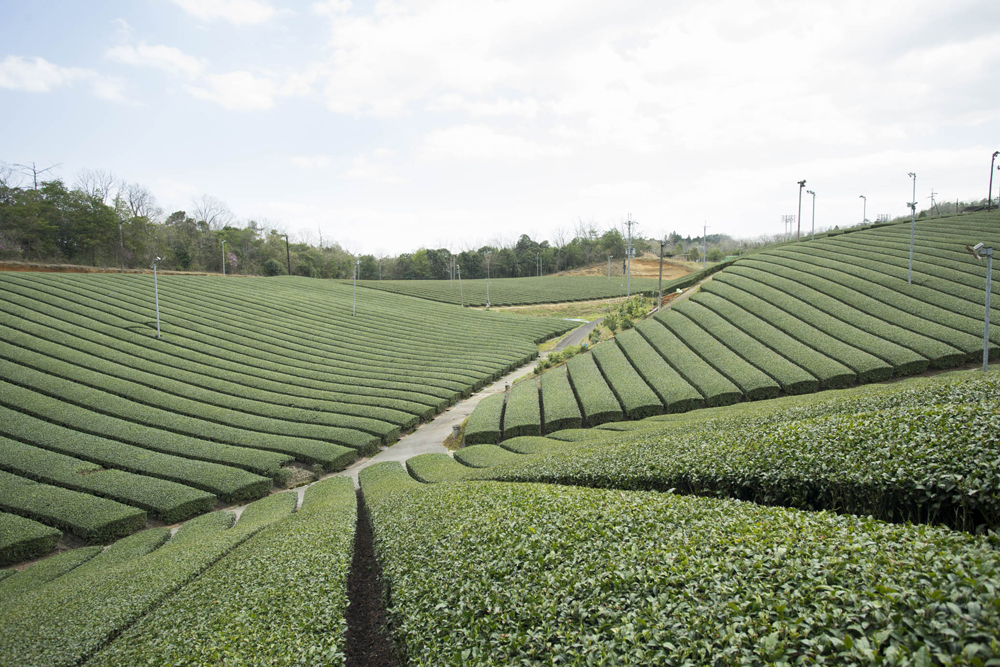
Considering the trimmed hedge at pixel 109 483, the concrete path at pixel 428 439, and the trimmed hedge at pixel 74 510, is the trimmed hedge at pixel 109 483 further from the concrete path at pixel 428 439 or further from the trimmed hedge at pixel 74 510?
the concrete path at pixel 428 439

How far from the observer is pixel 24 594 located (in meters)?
12.4

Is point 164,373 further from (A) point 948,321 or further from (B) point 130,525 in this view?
(A) point 948,321

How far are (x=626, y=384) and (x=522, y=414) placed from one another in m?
6.77

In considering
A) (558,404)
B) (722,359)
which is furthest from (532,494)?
(722,359)

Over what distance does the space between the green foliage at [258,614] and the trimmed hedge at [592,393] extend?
17593 millimetres

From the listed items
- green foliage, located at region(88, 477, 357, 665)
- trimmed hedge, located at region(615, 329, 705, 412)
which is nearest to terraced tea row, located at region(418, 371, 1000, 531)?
green foliage, located at region(88, 477, 357, 665)

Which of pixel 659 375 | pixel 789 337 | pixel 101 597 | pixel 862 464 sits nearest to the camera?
pixel 862 464

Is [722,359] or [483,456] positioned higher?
[722,359]

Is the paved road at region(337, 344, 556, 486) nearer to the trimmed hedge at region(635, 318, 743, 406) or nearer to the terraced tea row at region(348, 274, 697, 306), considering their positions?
Result: the trimmed hedge at region(635, 318, 743, 406)

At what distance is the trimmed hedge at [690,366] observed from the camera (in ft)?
87.8

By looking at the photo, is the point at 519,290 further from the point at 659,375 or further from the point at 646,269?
the point at 659,375

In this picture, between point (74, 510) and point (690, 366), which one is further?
point (690, 366)

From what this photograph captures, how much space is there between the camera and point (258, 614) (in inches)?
314

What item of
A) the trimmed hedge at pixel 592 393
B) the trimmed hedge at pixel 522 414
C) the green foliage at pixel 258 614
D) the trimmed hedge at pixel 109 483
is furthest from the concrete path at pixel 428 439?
the green foliage at pixel 258 614
